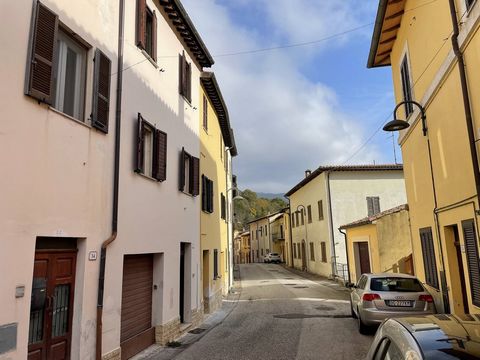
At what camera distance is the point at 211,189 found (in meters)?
16.4

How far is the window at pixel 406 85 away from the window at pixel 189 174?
23.1 ft

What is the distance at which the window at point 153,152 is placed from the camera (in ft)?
30.9

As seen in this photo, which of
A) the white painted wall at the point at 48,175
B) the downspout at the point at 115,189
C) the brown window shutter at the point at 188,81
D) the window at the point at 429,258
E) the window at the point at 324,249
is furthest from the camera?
the window at the point at 324,249

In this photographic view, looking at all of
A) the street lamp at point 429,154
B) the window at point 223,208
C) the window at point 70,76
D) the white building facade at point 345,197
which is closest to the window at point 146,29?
the window at point 70,76

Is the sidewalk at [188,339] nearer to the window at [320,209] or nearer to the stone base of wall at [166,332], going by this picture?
the stone base of wall at [166,332]

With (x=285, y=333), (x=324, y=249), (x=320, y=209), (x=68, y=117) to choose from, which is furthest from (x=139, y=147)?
(x=320, y=209)

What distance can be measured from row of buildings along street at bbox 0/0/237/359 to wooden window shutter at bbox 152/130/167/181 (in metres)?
0.03

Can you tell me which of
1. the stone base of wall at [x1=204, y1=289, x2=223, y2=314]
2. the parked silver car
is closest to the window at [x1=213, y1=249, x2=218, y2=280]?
the stone base of wall at [x1=204, y1=289, x2=223, y2=314]

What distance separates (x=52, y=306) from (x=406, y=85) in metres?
11.8

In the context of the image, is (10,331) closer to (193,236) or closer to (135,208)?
(135,208)

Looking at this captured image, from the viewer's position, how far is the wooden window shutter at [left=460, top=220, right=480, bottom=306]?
7.76m

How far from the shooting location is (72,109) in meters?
6.66

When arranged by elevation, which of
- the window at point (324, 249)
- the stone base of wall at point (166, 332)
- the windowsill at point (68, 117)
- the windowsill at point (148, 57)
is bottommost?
the stone base of wall at point (166, 332)

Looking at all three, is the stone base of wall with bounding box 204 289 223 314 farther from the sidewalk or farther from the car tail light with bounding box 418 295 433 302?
the car tail light with bounding box 418 295 433 302
